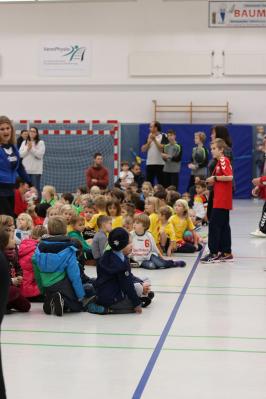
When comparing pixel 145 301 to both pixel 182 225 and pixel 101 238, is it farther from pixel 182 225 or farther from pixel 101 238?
pixel 182 225

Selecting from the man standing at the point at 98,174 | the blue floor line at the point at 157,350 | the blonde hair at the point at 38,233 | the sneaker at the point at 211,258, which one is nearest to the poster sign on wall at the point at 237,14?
the man standing at the point at 98,174

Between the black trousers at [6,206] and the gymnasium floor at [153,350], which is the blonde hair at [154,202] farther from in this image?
the gymnasium floor at [153,350]

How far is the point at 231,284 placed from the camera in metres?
8.10

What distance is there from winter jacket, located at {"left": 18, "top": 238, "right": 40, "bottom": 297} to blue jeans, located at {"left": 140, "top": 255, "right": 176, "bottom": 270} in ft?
8.00

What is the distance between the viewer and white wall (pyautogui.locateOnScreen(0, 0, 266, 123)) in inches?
866

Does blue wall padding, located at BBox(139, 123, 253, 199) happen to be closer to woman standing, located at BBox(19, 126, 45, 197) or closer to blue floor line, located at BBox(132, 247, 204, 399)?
woman standing, located at BBox(19, 126, 45, 197)

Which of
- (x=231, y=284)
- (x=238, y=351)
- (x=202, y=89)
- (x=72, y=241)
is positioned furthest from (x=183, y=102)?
(x=238, y=351)

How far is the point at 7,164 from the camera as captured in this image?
8750mm

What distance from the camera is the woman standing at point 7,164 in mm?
8711

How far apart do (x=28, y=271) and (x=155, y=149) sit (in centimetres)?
952

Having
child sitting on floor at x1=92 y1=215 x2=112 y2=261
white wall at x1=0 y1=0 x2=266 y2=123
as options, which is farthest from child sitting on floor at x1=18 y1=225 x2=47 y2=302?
white wall at x1=0 y1=0 x2=266 y2=123

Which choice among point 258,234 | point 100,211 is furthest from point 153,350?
point 258,234

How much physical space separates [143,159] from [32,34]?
5395 millimetres

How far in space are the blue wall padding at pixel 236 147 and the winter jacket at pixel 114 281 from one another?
15547 millimetres
